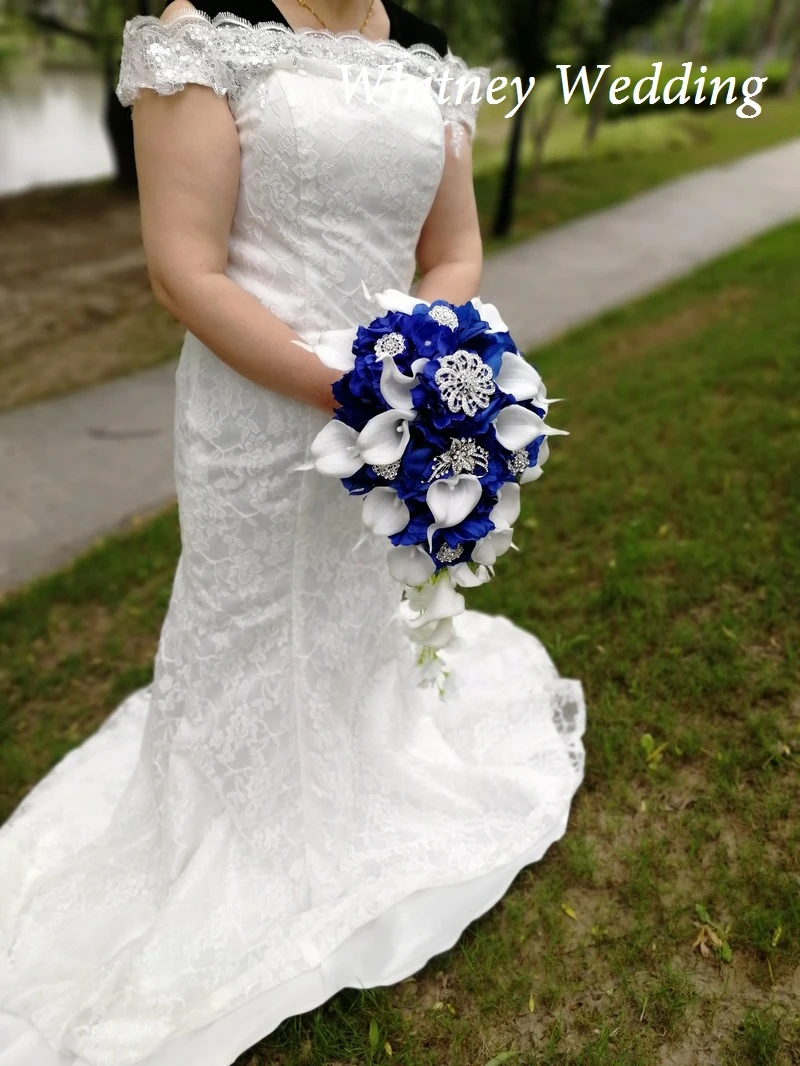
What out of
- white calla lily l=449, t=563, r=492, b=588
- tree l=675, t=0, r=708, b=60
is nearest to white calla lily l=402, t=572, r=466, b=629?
white calla lily l=449, t=563, r=492, b=588

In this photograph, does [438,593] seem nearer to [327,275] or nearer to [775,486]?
[327,275]

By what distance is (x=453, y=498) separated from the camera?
1.53 meters

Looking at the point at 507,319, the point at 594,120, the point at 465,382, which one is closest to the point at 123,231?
the point at 507,319

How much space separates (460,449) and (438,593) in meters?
0.38

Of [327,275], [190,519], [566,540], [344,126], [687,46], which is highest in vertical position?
[344,126]

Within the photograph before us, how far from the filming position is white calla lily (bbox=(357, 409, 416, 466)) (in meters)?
1.51

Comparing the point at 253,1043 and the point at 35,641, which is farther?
the point at 35,641

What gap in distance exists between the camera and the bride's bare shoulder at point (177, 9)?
159 centimetres

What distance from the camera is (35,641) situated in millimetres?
3590

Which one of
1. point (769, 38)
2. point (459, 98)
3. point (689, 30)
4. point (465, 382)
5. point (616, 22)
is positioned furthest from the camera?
point (689, 30)

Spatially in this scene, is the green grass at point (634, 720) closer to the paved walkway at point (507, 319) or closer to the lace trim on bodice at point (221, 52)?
the paved walkway at point (507, 319)

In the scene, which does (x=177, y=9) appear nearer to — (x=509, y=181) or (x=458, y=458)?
(x=458, y=458)

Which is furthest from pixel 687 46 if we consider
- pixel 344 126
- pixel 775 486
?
pixel 344 126

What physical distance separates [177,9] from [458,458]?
39.8 inches
